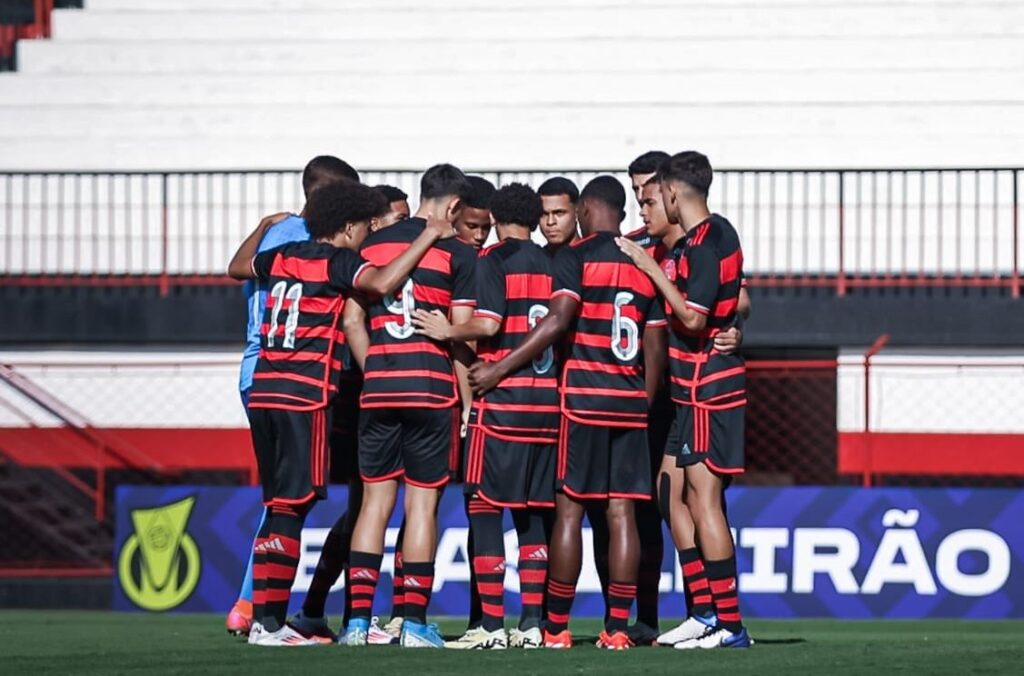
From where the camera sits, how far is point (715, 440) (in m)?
7.64

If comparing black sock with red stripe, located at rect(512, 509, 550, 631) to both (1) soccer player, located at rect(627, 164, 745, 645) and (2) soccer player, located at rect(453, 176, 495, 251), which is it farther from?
(2) soccer player, located at rect(453, 176, 495, 251)

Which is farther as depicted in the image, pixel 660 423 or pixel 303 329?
pixel 660 423

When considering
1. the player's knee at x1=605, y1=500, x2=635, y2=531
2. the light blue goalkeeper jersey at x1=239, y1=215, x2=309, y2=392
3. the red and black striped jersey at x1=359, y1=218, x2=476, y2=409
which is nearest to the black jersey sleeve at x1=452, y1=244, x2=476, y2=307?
the red and black striped jersey at x1=359, y1=218, x2=476, y2=409

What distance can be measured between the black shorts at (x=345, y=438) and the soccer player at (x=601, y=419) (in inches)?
31.4

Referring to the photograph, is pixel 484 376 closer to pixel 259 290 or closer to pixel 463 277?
pixel 463 277

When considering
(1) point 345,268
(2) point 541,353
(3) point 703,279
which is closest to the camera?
(3) point 703,279

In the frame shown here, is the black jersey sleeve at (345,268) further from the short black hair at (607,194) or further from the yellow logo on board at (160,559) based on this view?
the yellow logo on board at (160,559)

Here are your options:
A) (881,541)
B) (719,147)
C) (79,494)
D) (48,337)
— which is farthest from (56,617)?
(719,147)

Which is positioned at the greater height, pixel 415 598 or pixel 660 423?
pixel 660 423

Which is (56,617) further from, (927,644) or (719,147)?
(719,147)

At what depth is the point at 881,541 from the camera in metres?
12.0

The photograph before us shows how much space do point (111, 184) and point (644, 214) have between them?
9022mm

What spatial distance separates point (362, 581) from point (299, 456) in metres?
0.57

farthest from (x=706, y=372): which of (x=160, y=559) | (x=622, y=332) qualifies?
(x=160, y=559)
